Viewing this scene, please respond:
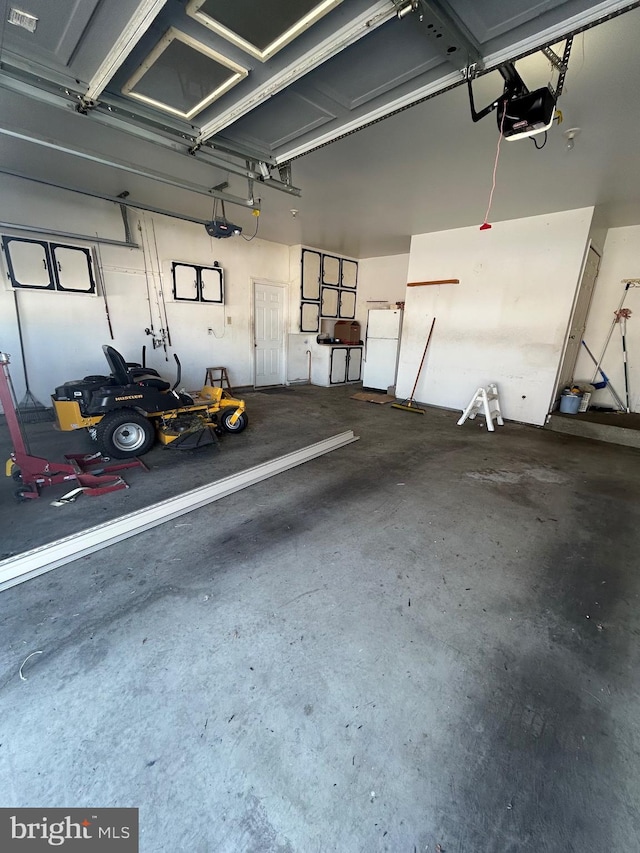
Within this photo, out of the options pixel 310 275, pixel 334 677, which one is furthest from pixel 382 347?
pixel 334 677

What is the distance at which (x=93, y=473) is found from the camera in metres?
3.16

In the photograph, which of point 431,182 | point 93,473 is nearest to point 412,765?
point 93,473

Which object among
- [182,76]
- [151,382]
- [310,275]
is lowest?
[151,382]

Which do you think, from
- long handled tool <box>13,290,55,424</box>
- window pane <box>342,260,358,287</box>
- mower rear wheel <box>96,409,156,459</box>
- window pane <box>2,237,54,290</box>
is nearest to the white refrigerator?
window pane <box>342,260,358,287</box>

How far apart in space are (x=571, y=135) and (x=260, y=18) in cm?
287

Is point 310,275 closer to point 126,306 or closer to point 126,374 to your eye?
point 126,306

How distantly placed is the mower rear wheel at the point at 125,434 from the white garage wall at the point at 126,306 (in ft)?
7.53

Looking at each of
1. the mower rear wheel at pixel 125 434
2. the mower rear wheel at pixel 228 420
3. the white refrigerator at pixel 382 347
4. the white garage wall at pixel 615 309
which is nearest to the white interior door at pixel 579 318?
the white garage wall at pixel 615 309

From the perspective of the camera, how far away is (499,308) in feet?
17.8

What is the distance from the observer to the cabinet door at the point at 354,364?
27.6 feet

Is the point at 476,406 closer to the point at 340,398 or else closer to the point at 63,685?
the point at 340,398

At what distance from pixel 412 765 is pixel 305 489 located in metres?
2.06

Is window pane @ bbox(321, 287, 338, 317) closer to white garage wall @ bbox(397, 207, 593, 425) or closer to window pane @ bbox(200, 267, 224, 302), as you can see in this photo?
white garage wall @ bbox(397, 207, 593, 425)

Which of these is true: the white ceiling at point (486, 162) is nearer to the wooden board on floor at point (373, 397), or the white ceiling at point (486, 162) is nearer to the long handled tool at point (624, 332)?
the long handled tool at point (624, 332)
